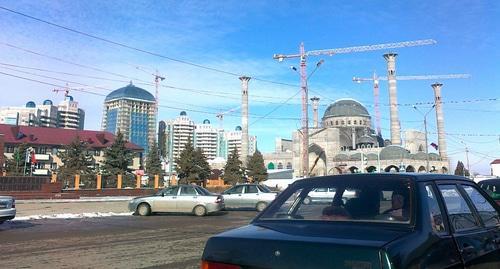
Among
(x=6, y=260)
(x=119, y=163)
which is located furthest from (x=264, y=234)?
(x=119, y=163)

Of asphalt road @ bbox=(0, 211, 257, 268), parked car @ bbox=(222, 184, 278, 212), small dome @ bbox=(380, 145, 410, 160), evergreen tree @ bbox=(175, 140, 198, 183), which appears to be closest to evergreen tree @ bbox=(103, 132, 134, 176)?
evergreen tree @ bbox=(175, 140, 198, 183)

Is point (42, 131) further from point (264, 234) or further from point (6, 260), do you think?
point (264, 234)

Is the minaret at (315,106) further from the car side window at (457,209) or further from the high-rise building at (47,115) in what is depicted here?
the car side window at (457,209)

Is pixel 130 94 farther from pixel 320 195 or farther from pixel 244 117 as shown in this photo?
pixel 320 195

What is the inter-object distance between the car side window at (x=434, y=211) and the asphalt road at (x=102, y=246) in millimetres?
5663

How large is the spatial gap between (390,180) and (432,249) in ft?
2.73

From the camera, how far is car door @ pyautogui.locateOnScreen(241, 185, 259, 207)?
2602 centimetres

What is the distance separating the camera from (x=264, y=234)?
353cm

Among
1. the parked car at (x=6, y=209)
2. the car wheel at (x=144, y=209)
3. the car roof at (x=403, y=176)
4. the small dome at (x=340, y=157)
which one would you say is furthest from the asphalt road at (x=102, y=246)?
the small dome at (x=340, y=157)

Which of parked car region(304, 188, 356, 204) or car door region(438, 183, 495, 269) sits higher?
parked car region(304, 188, 356, 204)

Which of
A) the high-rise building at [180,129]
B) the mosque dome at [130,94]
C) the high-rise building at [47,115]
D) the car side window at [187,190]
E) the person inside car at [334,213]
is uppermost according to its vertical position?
the high-rise building at [47,115]

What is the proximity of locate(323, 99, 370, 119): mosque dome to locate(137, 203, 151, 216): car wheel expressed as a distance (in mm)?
118714

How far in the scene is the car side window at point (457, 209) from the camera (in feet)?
13.0

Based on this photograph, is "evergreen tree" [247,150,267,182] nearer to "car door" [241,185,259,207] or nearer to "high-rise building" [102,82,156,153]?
"high-rise building" [102,82,156,153]
